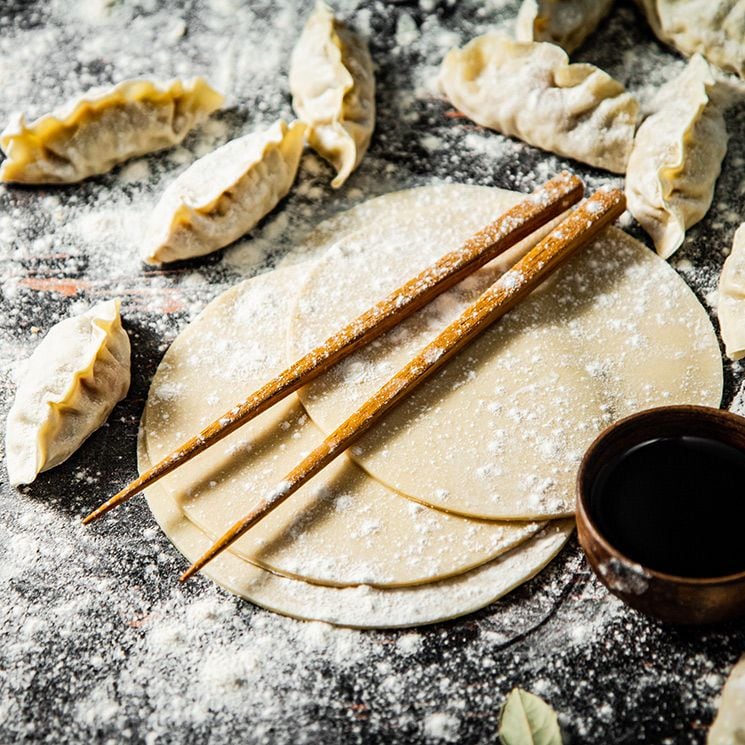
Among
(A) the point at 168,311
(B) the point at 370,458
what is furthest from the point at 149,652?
(A) the point at 168,311

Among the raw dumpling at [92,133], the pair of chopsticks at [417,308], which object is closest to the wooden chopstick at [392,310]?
the pair of chopsticks at [417,308]

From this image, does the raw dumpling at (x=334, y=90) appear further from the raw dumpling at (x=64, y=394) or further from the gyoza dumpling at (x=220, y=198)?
the raw dumpling at (x=64, y=394)

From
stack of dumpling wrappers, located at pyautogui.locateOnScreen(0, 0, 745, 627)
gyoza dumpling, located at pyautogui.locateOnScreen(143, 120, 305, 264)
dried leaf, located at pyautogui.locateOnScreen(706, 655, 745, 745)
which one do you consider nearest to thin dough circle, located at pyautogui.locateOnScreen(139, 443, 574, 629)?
stack of dumpling wrappers, located at pyautogui.locateOnScreen(0, 0, 745, 627)

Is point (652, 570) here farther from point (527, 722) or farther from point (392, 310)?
point (392, 310)

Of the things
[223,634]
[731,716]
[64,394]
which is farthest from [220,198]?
[731,716]

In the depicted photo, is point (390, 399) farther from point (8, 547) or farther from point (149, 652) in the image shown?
point (8, 547)

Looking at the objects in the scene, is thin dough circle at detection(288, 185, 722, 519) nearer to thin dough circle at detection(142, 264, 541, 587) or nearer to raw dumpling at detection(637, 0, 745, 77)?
thin dough circle at detection(142, 264, 541, 587)
